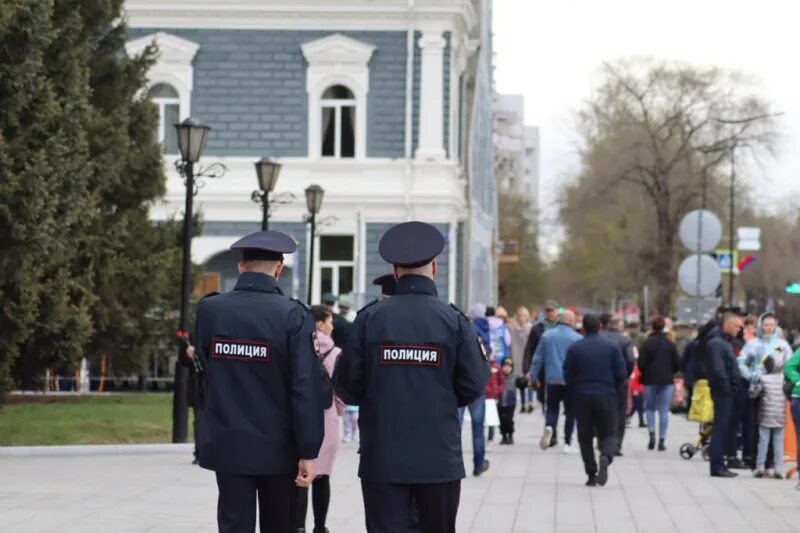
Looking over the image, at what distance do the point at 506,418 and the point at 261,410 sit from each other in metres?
17.5

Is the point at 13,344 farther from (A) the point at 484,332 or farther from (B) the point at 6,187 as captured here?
(A) the point at 484,332

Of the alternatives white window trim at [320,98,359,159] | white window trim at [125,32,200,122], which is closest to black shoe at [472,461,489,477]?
white window trim at [320,98,359,159]

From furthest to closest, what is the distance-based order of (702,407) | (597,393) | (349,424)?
1. (349,424)
2. (702,407)
3. (597,393)

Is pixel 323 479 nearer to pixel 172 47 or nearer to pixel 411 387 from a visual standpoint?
pixel 411 387

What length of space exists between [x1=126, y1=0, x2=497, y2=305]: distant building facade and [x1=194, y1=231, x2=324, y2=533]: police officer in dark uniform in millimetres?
34916

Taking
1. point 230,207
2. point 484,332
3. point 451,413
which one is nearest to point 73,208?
point 484,332

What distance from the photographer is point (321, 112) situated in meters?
45.4

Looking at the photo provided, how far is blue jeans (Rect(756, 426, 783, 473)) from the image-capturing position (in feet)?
69.5

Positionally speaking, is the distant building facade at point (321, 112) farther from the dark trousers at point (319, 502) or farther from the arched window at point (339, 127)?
the dark trousers at point (319, 502)

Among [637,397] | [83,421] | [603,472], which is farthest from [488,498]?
[637,397]

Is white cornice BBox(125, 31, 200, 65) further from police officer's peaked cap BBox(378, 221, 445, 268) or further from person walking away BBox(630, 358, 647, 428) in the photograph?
police officer's peaked cap BBox(378, 221, 445, 268)

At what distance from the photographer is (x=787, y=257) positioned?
79125mm

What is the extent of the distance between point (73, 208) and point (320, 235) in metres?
20.9

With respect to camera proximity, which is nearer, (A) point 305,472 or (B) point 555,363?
(A) point 305,472
